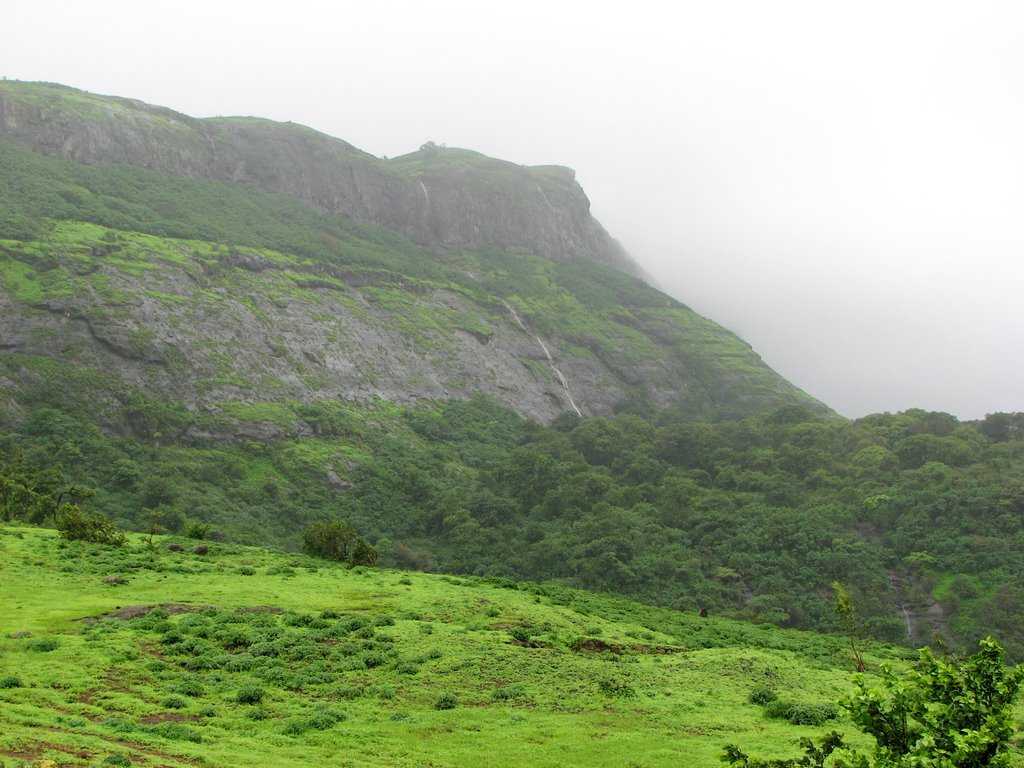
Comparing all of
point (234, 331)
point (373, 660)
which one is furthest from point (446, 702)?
point (234, 331)

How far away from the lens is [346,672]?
108ft

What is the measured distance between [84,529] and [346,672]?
3082 cm

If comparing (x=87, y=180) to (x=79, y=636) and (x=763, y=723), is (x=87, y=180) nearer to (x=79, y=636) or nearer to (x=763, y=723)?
(x=79, y=636)

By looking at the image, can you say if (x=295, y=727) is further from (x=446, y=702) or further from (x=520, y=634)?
(x=520, y=634)

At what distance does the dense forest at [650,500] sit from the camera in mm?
93438

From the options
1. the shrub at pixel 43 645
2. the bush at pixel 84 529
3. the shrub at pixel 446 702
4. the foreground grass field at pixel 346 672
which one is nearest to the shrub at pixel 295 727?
the foreground grass field at pixel 346 672

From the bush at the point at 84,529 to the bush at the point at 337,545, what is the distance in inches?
617

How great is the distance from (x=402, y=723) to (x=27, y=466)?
7739cm

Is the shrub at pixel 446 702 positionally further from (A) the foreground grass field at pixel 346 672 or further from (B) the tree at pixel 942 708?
(B) the tree at pixel 942 708

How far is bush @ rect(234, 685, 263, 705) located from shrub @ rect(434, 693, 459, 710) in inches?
239

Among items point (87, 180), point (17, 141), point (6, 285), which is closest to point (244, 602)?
point (6, 285)

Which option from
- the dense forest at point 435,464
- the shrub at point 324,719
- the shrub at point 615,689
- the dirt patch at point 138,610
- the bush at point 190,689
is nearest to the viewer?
the shrub at point 324,719

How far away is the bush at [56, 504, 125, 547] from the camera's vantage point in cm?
5456

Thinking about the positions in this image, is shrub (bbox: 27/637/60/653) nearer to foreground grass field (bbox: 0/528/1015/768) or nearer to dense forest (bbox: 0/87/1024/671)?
foreground grass field (bbox: 0/528/1015/768)
